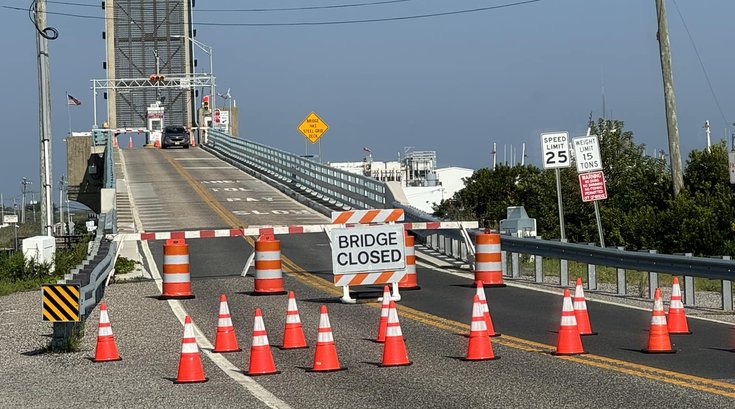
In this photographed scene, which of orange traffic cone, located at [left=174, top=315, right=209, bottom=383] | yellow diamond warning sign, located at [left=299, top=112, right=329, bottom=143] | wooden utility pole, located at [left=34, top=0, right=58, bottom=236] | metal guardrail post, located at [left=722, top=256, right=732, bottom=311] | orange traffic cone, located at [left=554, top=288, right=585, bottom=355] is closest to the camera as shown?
orange traffic cone, located at [left=174, top=315, right=209, bottom=383]

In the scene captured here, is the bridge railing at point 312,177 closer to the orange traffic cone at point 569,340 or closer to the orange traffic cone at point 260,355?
the orange traffic cone at point 569,340

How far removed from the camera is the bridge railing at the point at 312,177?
40344 millimetres

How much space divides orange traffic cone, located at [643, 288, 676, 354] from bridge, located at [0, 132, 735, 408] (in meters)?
0.15

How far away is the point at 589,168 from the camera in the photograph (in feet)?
98.0

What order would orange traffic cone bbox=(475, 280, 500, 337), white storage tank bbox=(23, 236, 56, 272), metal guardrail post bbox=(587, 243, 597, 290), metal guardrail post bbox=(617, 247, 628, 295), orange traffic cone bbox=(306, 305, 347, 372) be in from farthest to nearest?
white storage tank bbox=(23, 236, 56, 272) < metal guardrail post bbox=(587, 243, 597, 290) < metal guardrail post bbox=(617, 247, 628, 295) < orange traffic cone bbox=(475, 280, 500, 337) < orange traffic cone bbox=(306, 305, 347, 372)

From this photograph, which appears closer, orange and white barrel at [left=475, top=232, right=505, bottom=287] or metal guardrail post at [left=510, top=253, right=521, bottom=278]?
orange and white barrel at [left=475, top=232, right=505, bottom=287]

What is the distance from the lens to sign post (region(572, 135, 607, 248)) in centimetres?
2947

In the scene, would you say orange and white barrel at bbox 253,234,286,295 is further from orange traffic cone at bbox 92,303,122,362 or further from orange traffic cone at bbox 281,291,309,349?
orange traffic cone at bbox 92,303,122,362

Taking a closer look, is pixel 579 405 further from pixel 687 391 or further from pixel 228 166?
pixel 228 166

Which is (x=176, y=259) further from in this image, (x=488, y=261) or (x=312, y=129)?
(x=312, y=129)

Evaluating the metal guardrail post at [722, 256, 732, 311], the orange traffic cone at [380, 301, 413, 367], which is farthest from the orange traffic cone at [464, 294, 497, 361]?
the metal guardrail post at [722, 256, 732, 311]

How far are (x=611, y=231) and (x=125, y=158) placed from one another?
40524 mm

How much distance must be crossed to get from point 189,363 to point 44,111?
28102 mm

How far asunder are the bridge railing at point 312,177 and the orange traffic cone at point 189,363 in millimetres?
25119
